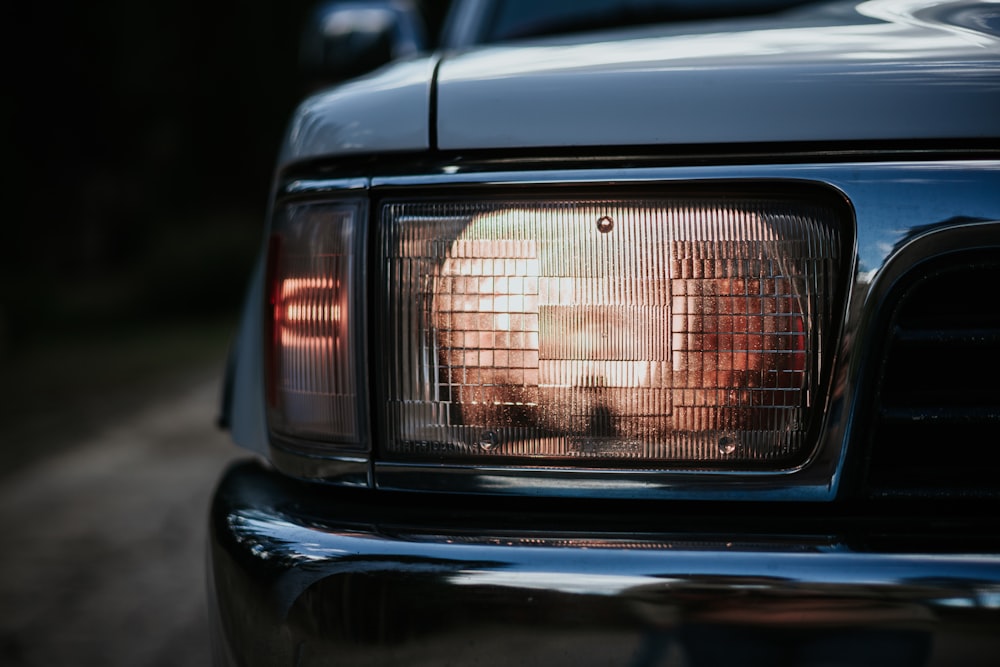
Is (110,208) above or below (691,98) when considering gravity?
below

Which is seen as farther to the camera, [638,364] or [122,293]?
[122,293]

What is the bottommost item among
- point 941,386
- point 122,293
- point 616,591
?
point 122,293

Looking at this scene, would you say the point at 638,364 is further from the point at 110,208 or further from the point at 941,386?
the point at 110,208

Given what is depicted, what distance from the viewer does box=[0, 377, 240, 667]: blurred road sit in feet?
8.07

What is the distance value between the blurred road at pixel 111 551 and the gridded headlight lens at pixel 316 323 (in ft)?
5.16

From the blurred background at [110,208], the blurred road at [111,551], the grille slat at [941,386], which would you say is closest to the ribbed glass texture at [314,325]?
the grille slat at [941,386]

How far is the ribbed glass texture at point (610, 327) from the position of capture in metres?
1.00

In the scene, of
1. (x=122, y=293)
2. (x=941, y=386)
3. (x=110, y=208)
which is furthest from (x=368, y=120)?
(x=110, y=208)

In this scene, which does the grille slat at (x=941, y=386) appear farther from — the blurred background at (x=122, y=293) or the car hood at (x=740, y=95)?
the blurred background at (x=122, y=293)

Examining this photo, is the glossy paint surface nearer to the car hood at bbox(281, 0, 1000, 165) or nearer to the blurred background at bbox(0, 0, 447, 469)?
the car hood at bbox(281, 0, 1000, 165)

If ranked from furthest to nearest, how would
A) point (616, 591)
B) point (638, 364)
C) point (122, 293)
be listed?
point (122, 293) → point (638, 364) → point (616, 591)

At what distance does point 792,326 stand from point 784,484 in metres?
0.18

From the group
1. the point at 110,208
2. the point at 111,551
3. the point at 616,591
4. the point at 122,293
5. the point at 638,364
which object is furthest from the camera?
the point at 110,208

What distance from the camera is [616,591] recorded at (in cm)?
90
